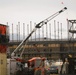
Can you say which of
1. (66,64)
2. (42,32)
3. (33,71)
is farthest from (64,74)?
(42,32)

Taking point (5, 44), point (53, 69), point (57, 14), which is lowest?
point (53, 69)

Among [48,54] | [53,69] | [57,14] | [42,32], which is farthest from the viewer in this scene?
[48,54]

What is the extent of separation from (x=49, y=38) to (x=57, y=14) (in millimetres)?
43350

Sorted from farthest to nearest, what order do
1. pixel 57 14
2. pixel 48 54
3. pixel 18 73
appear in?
1. pixel 48 54
2. pixel 57 14
3. pixel 18 73

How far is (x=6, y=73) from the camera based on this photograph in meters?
34.2

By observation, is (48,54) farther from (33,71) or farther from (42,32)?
(33,71)

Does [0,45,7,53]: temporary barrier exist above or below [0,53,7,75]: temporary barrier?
above

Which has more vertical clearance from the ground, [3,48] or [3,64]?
[3,48]

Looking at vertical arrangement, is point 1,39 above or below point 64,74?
above

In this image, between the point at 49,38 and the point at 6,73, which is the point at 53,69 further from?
the point at 49,38

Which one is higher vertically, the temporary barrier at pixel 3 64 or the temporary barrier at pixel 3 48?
the temporary barrier at pixel 3 48

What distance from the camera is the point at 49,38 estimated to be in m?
88.9

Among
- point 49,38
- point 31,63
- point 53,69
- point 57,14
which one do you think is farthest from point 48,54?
point 31,63

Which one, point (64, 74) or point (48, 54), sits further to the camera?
point (48, 54)
